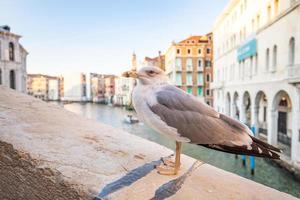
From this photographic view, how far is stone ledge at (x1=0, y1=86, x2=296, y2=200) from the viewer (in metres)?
1.00

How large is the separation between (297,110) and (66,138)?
1084cm

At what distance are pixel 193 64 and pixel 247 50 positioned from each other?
18.4 meters

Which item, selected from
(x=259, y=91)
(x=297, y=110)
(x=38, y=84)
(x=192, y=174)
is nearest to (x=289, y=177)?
(x=297, y=110)

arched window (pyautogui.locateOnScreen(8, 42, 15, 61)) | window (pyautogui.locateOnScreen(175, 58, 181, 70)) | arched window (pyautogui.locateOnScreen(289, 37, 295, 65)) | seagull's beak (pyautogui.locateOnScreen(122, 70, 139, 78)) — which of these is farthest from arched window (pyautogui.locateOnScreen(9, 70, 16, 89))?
seagull's beak (pyautogui.locateOnScreen(122, 70, 139, 78))

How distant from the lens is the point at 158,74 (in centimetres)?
155

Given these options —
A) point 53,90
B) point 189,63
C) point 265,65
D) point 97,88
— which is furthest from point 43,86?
point 265,65

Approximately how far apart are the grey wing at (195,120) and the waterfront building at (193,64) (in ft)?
107

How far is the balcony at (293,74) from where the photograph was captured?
9694 millimetres

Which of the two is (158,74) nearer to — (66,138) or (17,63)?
(66,138)

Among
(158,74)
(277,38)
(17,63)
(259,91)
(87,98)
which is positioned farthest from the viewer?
(87,98)

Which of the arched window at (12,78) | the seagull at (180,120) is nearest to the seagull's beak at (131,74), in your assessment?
the seagull at (180,120)

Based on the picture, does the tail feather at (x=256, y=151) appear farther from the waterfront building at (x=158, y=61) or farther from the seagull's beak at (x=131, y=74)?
the waterfront building at (x=158, y=61)

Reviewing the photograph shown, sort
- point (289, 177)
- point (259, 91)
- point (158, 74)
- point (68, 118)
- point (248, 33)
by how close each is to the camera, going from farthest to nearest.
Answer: point (248, 33) < point (259, 91) < point (289, 177) < point (68, 118) < point (158, 74)

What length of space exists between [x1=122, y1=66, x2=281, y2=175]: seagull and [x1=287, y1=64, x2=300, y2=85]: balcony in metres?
9.68
